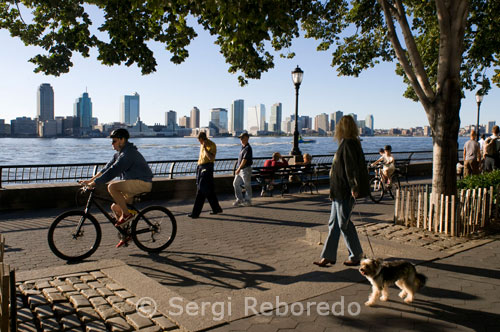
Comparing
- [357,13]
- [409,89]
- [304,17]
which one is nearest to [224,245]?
[304,17]

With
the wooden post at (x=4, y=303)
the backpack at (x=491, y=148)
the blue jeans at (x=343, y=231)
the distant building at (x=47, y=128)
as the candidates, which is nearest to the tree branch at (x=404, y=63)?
the blue jeans at (x=343, y=231)

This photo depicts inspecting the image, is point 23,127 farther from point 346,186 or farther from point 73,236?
point 346,186

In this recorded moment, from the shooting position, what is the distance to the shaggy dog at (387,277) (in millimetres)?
4221

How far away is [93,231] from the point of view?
20.3ft

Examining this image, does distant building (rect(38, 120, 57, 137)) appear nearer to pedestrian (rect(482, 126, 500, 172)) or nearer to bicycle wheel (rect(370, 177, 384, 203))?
bicycle wheel (rect(370, 177, 384, 203))

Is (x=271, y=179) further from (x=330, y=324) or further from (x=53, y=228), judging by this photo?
(x=330, y=324)

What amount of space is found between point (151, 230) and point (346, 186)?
2.95 meters

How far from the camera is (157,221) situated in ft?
21.7

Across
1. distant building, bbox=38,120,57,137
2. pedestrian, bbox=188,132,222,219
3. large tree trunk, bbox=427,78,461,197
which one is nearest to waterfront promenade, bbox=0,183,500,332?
pedestrian, bbox=188,132,222,219

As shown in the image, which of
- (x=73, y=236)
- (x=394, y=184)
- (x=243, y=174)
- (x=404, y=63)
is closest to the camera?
(x=73, y=236)

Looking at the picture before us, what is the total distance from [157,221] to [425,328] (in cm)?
410

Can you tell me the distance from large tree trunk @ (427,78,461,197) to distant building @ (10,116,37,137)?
580ft

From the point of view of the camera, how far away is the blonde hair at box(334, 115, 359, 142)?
5.45 meters

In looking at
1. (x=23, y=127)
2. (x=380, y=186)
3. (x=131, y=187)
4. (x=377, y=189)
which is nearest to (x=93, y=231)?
(x=131, y=187)
